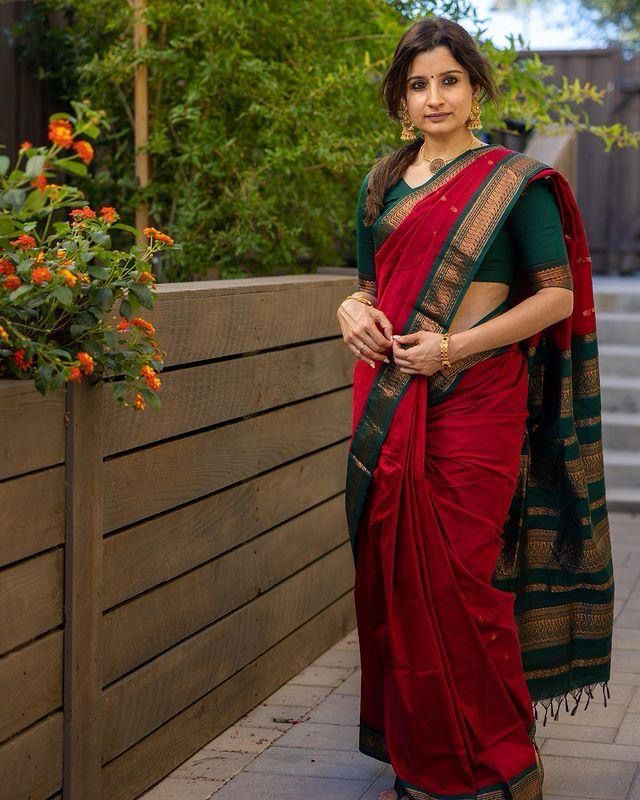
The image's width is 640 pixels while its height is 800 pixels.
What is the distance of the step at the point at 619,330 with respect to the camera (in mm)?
8188

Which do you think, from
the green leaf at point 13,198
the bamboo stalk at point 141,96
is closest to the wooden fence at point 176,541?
the green leaf at point 13,198

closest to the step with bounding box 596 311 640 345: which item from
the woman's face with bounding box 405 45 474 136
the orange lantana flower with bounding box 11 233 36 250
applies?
the woman's face with bounding box 405 45 474 136

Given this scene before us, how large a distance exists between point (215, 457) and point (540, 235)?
1.06 m

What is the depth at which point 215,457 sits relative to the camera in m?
3.59

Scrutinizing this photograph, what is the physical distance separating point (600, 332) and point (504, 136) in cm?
275

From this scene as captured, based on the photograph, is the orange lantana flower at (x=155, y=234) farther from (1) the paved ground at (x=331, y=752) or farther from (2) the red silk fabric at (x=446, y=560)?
(1) the paved ground at (x=331, y=752)

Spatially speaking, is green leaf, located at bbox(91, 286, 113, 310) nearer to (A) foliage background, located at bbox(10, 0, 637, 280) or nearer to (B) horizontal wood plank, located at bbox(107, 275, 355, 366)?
(B) horizontal wood plank, located at bbox(107, 275, 355, 366)

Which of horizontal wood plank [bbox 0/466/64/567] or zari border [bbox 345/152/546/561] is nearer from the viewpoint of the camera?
horizontal wood plank [bbox 0/466/64/567]

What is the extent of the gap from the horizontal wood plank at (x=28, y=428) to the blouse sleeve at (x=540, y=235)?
106 centimetres

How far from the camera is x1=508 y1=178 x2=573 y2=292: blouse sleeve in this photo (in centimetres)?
304

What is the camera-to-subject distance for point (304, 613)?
429 cm

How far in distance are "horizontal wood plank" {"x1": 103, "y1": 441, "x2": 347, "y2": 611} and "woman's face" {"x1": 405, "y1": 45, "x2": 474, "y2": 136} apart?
1121mm

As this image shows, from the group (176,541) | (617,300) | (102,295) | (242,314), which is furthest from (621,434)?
(102,295)

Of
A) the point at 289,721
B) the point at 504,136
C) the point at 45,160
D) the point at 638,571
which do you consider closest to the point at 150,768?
the point at 289,721
